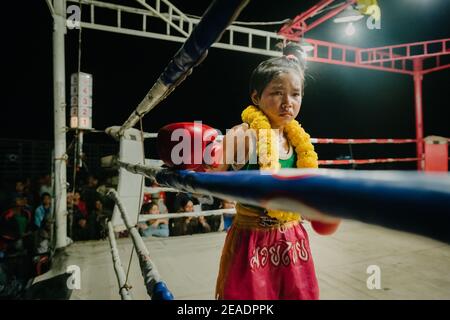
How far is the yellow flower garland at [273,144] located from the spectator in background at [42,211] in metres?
4.47

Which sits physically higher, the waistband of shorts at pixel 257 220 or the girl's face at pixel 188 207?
the waistband of shorts at pixel 257 220

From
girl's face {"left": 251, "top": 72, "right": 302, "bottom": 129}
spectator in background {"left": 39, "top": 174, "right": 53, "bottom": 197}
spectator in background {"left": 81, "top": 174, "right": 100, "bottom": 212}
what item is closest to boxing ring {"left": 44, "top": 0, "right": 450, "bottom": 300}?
girl's face {"left": 251, "top": 72, "right": 302, "bottom": 129}

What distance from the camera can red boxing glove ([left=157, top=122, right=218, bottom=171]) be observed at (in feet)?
2.92

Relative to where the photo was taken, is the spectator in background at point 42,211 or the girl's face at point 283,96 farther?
the spectator in background at point 42,211

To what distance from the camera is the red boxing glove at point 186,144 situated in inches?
35.1

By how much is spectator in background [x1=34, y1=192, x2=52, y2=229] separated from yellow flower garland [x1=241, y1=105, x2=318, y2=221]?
14.7 ft

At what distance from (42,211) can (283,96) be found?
4.64m

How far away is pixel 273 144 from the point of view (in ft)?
3.75

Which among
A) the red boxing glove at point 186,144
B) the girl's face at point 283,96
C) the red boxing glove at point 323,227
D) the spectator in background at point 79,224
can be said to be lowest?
the spectator in background at point 79,224

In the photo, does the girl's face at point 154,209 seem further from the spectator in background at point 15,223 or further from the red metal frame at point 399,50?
the red metal frame at point 399,50

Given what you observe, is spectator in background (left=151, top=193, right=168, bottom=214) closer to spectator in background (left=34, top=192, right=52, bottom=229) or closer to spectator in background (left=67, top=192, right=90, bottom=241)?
spectator in background (left=67, top=192, right=90, bottom=241)

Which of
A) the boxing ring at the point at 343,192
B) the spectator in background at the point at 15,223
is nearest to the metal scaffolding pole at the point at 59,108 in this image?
the spectator in background at the point at 15,223
